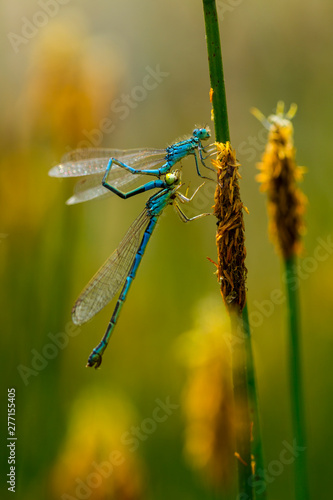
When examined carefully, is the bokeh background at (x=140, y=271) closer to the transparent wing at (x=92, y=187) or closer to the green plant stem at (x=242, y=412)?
the transparent wing at (x=92, y=187)

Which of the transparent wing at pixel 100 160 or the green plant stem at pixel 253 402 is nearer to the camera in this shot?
the green plant stem at pixel 253 402

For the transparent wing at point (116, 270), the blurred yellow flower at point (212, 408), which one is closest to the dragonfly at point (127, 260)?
the transparent wing at point (116, 270)

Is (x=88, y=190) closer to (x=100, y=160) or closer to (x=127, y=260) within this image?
(x=100, y=160)

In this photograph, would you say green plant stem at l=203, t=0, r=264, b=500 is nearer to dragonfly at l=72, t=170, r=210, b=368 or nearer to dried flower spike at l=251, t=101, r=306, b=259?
dried flower spike at l=251, t=101, r=306, b=259

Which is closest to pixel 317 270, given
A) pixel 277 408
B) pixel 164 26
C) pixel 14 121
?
pixel 277 408

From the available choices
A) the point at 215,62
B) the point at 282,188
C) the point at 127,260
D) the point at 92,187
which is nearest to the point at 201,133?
the point at 92,187
